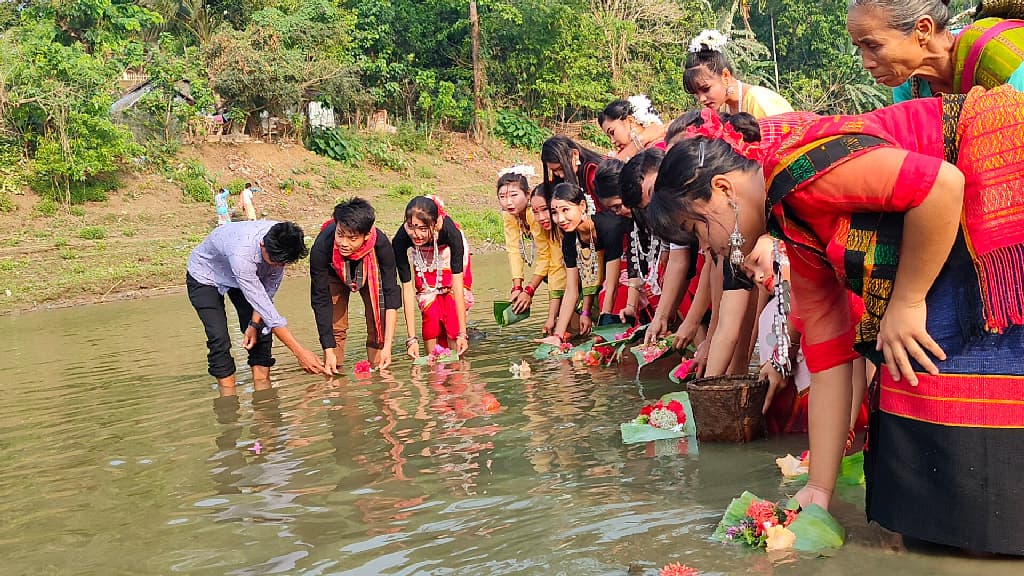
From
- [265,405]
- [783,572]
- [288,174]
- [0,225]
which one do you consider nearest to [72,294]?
[0,225]

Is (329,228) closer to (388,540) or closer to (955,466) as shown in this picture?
(388,540)

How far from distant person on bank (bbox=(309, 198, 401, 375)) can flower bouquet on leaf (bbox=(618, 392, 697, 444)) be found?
8.98 feet

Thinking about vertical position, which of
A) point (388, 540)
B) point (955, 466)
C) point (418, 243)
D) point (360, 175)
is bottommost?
point (388, 540)

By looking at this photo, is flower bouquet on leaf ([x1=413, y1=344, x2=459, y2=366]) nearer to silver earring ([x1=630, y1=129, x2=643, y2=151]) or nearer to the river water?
the river water

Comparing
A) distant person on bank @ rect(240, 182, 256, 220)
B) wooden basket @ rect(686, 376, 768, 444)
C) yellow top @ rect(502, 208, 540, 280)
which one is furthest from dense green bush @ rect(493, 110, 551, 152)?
wooden basket @ rect(686, 376, 768, 444)

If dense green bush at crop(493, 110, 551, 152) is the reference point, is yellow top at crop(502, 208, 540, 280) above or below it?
below

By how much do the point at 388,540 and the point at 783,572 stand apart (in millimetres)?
1417

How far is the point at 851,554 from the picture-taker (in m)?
2.81

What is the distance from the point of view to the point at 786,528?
9.42 ft

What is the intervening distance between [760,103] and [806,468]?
2.51 meters

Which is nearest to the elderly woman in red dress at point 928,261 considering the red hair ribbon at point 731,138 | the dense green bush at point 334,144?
the red hair ribbon at point 731,138

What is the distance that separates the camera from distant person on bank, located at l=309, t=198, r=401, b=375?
Result: 255 inches

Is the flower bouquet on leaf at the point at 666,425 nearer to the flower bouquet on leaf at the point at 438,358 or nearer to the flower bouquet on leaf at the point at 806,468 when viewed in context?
the flower bouquet on leaf at the point at 806,468

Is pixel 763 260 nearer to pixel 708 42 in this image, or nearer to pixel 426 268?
pixel 708 42
